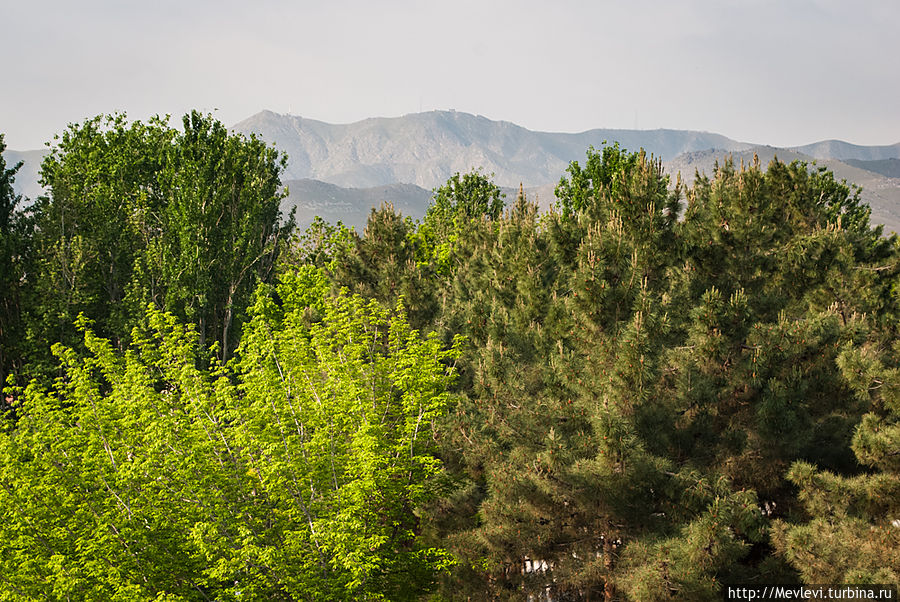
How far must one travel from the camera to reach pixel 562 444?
11.2 m

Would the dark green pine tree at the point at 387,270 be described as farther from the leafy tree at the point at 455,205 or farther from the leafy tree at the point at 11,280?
the leafy tree at the point at 455,205

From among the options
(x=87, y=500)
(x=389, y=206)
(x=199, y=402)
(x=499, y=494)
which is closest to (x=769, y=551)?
(x=499, y=494)

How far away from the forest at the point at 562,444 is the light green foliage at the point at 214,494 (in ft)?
0.24

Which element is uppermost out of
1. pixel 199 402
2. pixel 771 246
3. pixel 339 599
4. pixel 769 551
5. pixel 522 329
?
pixel 771 246

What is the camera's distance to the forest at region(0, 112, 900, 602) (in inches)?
414

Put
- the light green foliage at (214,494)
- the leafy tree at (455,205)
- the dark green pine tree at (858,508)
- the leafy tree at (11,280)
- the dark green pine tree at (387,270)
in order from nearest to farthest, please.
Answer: the dark green pine tree at (858,508) < the light green foliage at (214,494) < the dark green pine tree at (387,270) < the leafy tree at (11,280) < the leafy tree at (455,205)

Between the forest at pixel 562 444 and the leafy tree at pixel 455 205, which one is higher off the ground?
the leafy tree at pixel 455 205

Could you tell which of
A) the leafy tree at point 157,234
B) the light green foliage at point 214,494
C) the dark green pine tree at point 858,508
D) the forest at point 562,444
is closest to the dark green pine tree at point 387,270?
the forest at point 562,444

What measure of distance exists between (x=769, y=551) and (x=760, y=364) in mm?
3618

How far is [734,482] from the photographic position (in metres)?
11.7

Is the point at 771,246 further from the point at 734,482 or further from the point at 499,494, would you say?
the point at 499,494

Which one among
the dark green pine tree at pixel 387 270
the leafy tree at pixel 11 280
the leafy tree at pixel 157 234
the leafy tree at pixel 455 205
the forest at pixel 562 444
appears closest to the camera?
the forest at pixel 562 444

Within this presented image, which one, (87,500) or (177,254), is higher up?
(177,254)

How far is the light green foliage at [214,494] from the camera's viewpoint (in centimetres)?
1146
